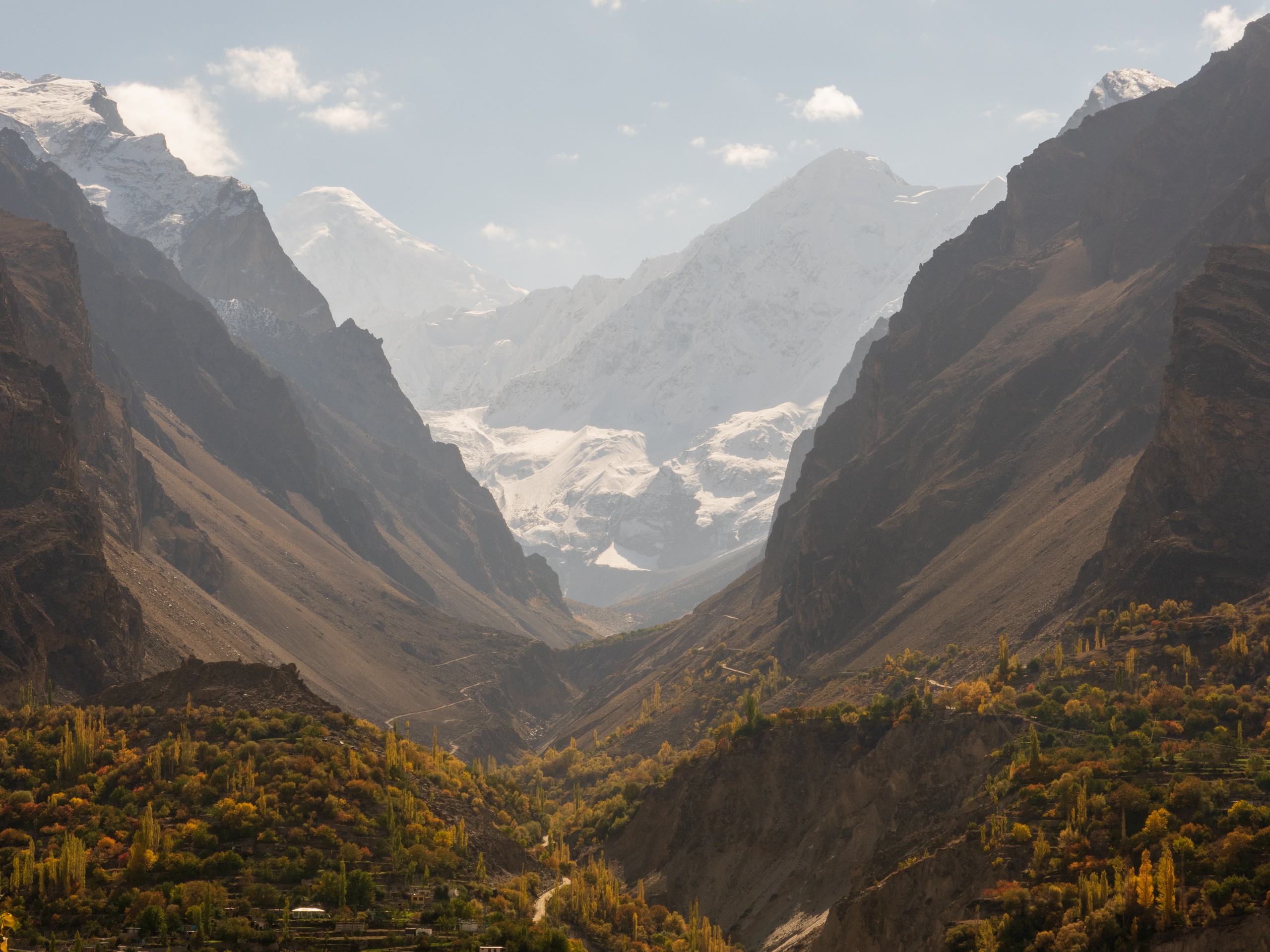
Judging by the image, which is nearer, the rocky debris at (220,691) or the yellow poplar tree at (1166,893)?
the yellow poplar tree at (1166,893)

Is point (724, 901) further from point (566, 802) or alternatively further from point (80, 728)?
point (566, 802)

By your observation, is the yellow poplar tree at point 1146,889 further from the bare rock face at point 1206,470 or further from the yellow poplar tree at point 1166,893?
the bare rock face at point 1206,470

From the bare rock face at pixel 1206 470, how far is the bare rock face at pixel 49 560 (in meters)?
90.0

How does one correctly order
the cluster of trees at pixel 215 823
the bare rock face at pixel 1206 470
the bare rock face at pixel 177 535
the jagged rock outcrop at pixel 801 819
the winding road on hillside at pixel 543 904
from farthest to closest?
the bare rock face at pixel 177 535 < the bare rock face at pixel 1206 470 < the jagged rock outcrop at pixel 801 819 < the winding road on hillside at pixel 543 904 < the cluster of trees at pixel 215 823

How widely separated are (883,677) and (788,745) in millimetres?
34207

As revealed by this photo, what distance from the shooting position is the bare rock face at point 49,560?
4294 inches

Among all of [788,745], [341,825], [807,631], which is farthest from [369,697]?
[341,825]

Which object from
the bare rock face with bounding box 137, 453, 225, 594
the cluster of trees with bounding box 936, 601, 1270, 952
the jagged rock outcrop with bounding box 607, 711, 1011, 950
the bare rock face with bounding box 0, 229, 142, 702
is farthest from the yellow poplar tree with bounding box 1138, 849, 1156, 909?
the bare rock face with bounding box 137, 453, 225, 594

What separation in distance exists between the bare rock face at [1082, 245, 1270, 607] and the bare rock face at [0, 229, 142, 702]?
295 ft

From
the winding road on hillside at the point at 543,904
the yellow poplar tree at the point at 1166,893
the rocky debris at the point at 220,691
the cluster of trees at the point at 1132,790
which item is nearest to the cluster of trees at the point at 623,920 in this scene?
the winding road on hillside at the point at 543,904

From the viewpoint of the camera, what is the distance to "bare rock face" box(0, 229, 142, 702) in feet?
358

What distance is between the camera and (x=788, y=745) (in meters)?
97.9

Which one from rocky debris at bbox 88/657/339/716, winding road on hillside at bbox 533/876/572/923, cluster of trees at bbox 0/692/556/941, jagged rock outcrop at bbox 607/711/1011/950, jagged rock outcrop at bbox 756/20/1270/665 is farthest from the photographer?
jagged rock outcrop at bbox 756/20/1270/665

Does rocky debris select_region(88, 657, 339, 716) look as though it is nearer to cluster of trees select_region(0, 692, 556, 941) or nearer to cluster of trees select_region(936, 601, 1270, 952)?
cluster of trees select_region(0, 692, 556, 941)
